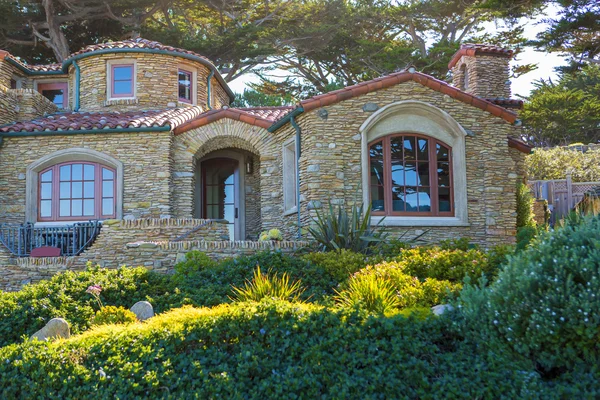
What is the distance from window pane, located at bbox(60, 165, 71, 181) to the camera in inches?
605

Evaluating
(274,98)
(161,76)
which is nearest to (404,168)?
(161,76)

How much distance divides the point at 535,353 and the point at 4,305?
6.54 m

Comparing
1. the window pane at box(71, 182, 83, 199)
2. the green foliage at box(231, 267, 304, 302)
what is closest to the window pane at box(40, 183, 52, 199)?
the window pane at box(71, 182, 83, 199)

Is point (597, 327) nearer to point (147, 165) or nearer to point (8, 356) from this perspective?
point (8, 356)

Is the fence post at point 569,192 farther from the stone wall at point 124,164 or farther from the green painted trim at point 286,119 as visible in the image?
the stone wall at point 124,164

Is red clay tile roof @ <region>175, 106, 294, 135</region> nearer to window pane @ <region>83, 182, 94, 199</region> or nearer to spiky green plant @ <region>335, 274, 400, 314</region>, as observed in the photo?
window pane @ <region>83, 182, 94, 199</region>

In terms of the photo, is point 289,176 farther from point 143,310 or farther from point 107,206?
point 143,310

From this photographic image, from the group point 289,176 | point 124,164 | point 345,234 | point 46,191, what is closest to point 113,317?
point 345,234

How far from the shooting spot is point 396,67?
82.8 feet

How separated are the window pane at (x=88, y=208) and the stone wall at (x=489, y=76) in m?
10.3

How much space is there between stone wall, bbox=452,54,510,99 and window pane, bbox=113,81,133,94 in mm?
9238

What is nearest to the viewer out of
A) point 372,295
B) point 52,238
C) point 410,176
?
point 372,295

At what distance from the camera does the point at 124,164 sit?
1502 centimetres

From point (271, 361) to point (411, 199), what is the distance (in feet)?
26.8
